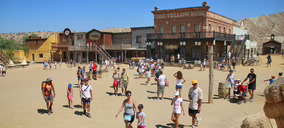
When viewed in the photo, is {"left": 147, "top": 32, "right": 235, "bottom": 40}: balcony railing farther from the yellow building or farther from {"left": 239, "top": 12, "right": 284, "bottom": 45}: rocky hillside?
{"left": 239, "top": 12, "right": 284, "bottom": 45}: rocky hillside

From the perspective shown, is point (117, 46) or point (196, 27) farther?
point (117, 46)

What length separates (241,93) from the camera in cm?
1042

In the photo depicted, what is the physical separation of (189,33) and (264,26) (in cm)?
6322

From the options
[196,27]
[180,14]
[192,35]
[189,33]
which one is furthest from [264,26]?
[192,35]

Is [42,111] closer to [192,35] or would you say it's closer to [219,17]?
[192,35]

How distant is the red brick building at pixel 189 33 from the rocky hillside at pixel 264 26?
4403 centimetres

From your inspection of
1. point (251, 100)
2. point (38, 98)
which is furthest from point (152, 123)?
point (38, 98)

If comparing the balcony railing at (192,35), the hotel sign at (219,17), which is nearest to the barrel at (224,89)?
the balcony railing at (192,35)

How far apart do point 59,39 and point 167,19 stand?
23571mm

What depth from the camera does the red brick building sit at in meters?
28.9

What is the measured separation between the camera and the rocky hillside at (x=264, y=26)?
234ft

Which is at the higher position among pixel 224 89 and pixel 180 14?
pixel 180 14

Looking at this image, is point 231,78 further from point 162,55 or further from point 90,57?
point 90,57

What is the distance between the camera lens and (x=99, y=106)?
10188mm
